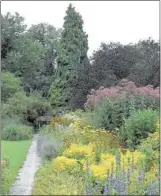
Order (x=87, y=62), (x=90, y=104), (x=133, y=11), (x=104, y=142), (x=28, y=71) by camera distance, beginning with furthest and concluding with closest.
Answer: (x=28, y=71), (x=87, y=62), (x=90, y=104), (x=104, y=142), (x=133, y=11)

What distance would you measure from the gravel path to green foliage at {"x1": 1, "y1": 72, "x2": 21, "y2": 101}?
1190 cm

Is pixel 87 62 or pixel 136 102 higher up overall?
pixel 87 62

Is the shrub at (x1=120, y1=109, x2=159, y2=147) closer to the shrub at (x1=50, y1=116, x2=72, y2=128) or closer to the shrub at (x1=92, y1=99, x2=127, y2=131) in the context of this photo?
the shrub at (x1=92, y1=99, x2=127, y2=131)

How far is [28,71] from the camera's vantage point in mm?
29125

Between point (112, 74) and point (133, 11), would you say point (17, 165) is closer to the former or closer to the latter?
point (133, 11)

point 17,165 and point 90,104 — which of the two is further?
point 90,104

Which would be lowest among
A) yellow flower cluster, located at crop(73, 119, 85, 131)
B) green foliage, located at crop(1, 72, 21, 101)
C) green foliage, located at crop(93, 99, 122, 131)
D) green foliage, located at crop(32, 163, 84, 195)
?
green foliage, located at crop(32, 163, 84, 195)

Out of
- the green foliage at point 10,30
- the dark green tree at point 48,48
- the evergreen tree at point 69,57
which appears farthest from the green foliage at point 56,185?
the dark green tree at point 48,48

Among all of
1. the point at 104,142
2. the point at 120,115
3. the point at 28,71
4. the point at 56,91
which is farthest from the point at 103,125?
the point at 28,71

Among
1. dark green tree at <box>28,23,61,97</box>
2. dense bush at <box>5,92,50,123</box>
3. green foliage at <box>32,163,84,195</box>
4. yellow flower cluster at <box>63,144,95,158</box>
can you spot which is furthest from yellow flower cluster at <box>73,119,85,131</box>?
dark green tree at <box>28,23,61,97</box>

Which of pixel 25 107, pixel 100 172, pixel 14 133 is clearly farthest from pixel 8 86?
pixel 100 172

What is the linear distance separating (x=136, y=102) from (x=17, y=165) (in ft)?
12.2

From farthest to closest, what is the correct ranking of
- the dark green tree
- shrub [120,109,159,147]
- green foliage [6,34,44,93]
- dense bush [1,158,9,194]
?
1. the dark green tree
2. green foliage [6,34,44,93]
3. shrub [120,109,159,147]
4. dense bush [1,158,9,194]

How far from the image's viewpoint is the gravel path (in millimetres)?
6906
